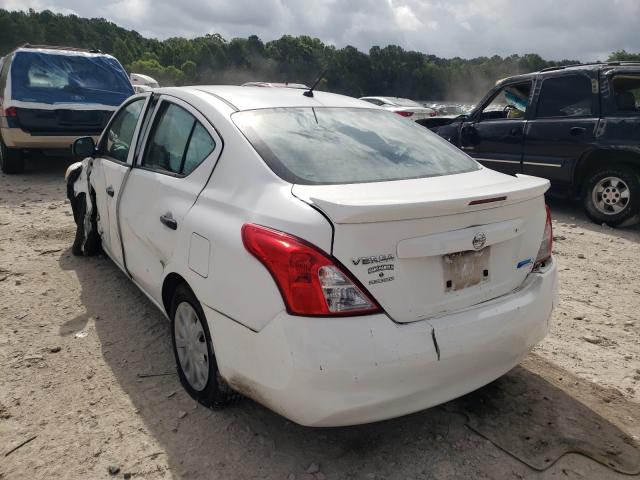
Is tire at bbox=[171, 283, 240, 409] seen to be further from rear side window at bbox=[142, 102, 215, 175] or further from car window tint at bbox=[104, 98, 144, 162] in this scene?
car window tint at bbox=[104, 98, 144, 162]

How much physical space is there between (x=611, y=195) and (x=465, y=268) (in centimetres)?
506

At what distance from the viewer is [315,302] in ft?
6.48

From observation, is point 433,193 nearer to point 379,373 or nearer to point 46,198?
point 379,373

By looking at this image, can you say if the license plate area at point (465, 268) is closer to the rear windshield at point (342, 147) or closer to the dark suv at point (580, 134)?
the rear windshield at point (342, 147)

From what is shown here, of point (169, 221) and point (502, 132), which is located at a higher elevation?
point (502, 132)

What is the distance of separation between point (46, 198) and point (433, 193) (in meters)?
6.53

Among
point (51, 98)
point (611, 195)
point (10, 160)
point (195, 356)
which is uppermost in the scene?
point (51, 98)

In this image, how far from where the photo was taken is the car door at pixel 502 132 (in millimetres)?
7266

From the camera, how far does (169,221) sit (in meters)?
2.77

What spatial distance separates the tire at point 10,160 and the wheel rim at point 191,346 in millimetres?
7263

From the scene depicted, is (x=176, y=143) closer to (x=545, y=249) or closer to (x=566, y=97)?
(x=545, y=249)

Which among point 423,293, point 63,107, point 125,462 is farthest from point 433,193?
point 63,107

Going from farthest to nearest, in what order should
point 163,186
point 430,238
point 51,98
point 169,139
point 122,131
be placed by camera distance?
point 51,98
point 122,131
point 169,139
point 163,186
point 430,238

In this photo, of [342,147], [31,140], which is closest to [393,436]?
[342,147]
